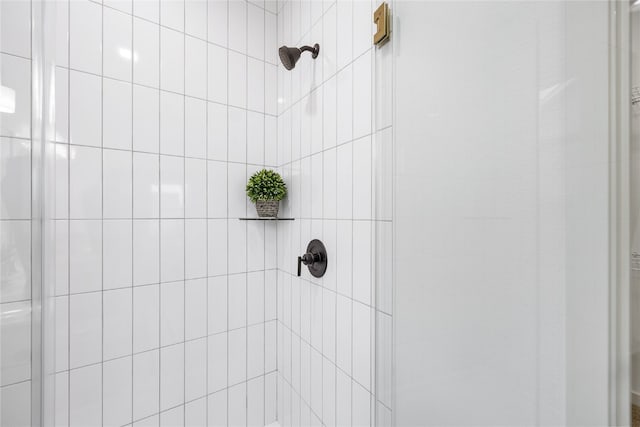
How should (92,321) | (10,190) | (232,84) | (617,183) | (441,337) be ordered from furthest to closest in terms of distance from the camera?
1. (232,84)
2. (92,321)
3. (441,337)
4. (10,190)
5. (617,183)

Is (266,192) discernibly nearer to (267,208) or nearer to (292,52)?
(267,208)

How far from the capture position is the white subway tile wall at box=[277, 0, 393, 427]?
779 mm

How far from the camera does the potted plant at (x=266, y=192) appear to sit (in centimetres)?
119

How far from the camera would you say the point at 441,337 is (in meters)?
0.59

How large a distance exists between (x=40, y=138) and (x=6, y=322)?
34 cm

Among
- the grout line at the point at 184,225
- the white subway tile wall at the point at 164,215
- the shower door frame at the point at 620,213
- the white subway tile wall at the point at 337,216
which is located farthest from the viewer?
the grout line at the point at 184,225

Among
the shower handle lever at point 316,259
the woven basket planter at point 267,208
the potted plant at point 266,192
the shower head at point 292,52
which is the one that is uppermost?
the shower head at point 292,52

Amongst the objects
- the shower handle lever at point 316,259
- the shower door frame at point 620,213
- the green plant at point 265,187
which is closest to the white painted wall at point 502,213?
the shower door frame at point 620,213

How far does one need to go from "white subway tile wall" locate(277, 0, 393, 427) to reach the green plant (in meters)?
0.07

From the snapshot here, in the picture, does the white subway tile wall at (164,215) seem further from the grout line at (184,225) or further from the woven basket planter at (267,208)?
the woven basket planter at (267,208)

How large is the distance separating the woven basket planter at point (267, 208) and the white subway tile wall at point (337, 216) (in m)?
0.07

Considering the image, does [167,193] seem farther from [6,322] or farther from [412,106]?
[412,106]

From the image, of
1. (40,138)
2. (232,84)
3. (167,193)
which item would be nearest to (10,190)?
(40,138)

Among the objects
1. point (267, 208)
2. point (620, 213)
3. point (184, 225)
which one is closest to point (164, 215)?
point (184, 225)
